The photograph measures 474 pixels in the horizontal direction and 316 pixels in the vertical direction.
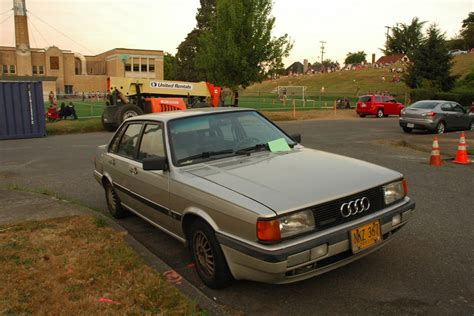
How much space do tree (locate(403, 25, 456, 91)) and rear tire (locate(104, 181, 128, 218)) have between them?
40.8 metres

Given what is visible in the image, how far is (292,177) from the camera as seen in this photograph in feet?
11.5

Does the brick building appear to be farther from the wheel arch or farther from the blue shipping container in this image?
the wheel arch

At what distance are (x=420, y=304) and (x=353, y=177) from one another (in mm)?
1120

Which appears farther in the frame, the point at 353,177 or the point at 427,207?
the point at 427,207

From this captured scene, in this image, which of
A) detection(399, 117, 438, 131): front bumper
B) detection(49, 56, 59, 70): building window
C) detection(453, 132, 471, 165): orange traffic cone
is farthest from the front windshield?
detection(49, 56, 59, 70): building window

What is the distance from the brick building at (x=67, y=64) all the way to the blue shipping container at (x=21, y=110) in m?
50.7

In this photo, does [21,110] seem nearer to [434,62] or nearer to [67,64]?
[434,62]

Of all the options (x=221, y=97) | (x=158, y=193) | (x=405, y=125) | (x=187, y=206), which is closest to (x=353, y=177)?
(x=187, y=206)

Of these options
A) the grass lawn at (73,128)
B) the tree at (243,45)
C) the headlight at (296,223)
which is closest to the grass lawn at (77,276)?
the headlight at (296,223)

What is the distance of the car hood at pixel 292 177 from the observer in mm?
3154

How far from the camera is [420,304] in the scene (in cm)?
329

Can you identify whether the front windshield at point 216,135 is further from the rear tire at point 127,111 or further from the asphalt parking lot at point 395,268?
the rear tire at point 127,111

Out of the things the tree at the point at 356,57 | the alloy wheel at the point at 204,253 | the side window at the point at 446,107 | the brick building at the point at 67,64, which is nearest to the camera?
the alloy wheel at the point at 204,253

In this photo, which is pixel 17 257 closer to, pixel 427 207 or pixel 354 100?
pixel 427 207
